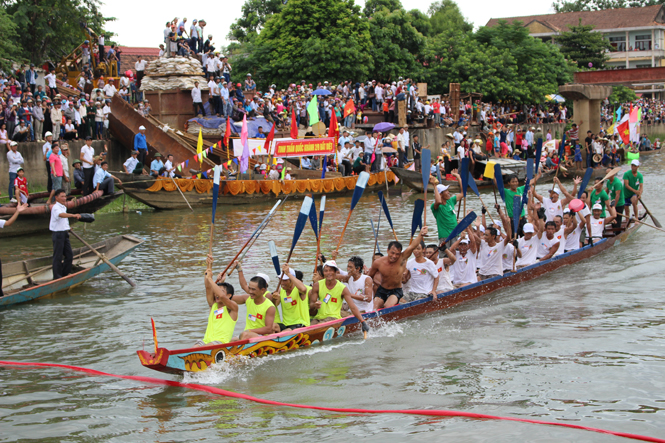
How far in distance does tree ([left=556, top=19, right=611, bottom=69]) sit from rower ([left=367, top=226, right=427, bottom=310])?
4674cm

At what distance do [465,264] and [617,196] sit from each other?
6.31 metres

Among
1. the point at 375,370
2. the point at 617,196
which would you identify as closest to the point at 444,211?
the point at 375,370

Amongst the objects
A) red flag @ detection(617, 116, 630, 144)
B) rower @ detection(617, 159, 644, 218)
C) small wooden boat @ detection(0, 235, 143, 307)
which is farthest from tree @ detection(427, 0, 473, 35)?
small wooden boat @ detection(0, 235, 143, 307)

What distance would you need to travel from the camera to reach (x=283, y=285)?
27.6 ft

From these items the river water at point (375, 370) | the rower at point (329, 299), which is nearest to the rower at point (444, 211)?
the river water at point (375, 370)

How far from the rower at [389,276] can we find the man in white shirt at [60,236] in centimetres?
506

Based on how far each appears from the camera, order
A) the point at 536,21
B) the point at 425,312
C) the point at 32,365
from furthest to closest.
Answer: the point at 536,21 < the point at 425,312 < the point at 32,365

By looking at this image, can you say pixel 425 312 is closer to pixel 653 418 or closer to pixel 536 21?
pixel 653 418

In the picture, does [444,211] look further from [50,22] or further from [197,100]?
[50,22]

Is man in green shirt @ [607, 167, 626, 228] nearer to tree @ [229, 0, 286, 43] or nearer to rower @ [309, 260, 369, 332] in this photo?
rower @ [309, 260, 369, 332]

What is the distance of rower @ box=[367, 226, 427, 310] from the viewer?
9453 millimetres

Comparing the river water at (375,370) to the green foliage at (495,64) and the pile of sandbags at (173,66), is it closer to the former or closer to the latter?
the pile of sandbags at (173,66)

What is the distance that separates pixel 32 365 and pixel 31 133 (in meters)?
13.5

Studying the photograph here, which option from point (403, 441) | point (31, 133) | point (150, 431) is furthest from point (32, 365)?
point (31, 133)
